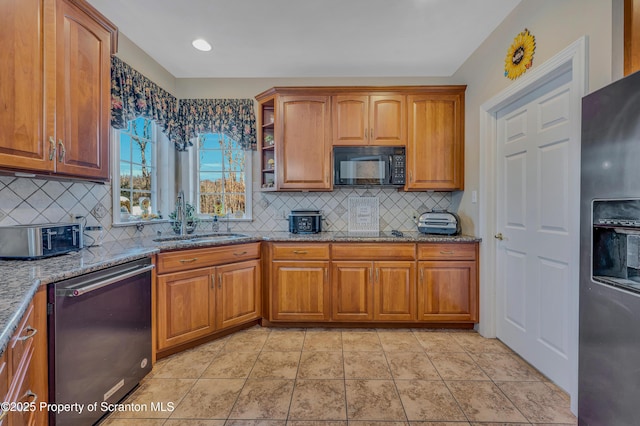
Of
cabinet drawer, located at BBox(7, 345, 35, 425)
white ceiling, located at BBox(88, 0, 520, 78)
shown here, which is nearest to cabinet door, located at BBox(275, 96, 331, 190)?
white ceiling, located at BBox(88, 0, 520, 78)

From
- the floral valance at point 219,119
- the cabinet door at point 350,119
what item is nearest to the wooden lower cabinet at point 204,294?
the floral valance at point 219,119

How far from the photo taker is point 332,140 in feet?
9.61

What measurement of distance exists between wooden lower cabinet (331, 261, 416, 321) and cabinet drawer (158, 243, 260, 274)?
86cm

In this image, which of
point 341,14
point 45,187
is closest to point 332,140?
point 341,14

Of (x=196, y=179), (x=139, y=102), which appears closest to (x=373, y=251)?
(x=196, y=179)

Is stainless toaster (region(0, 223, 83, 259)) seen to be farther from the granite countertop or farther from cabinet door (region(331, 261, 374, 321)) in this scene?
cabinet door (region(331, 261, 374, 321))

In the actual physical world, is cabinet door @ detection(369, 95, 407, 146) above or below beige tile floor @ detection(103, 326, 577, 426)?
above

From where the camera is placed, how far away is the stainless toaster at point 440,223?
281cm

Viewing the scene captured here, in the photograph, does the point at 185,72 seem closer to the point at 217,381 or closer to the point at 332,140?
the point at 332,140

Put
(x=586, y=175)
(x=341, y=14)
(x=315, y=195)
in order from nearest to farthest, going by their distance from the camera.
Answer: (x=586, y=175)
(x=341, y=14)
(x=315, y=195)

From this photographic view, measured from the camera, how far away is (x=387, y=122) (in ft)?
9.57

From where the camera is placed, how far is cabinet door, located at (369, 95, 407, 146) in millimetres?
2906

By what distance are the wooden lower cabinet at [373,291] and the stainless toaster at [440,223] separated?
0.45 m

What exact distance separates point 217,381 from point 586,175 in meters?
2.44
